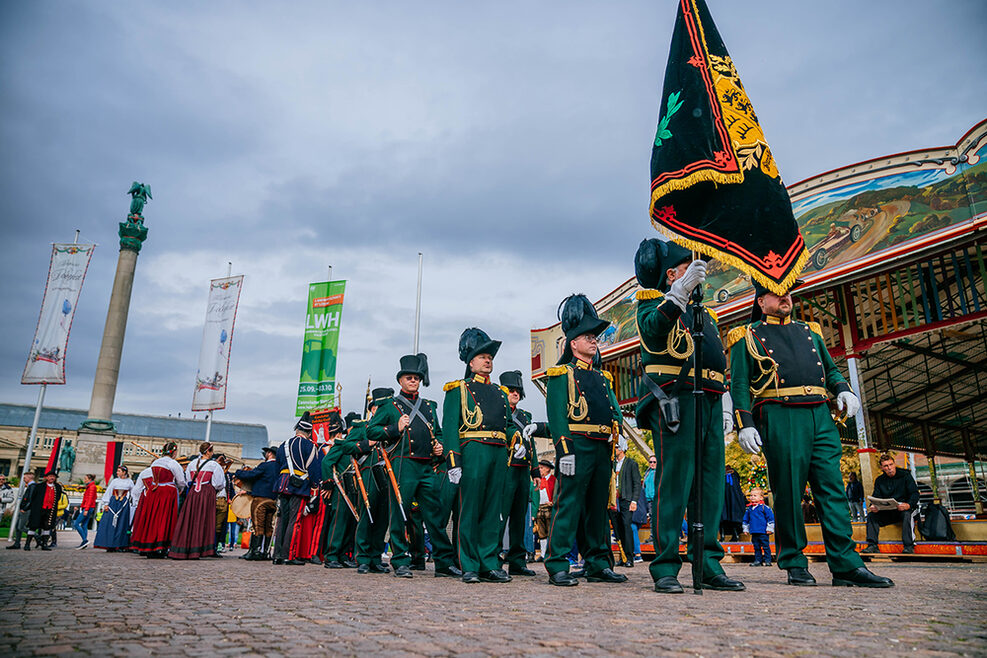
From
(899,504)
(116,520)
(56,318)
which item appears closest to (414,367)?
(899,504)

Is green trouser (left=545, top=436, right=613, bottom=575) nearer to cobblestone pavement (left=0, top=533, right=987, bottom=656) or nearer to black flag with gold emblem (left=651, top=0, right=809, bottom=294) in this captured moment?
cobblestone pavement (left=0, top=533, right=987, bottom=656)

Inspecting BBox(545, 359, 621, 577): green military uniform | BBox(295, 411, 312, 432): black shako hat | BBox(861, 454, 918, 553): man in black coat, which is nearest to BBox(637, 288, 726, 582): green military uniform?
BBox(545, 359, 621, 577): green military uniform

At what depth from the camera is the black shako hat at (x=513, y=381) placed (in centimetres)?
900

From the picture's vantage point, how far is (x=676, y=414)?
176 inches

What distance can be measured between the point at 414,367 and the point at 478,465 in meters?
2.03

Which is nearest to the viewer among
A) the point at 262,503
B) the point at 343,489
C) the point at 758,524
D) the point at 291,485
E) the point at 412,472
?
the point at 412,472

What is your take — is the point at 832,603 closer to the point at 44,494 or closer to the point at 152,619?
the point at 152,619

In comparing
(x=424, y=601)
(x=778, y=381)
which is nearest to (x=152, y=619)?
(x=424, y=601)

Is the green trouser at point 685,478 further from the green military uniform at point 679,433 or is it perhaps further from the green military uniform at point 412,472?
the green military uniform at point 412,472

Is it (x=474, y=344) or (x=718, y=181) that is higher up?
(x=718, y=181)

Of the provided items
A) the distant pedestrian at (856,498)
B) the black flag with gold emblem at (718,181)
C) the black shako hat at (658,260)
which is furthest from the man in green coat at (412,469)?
the distant pedestrian at (856,498)

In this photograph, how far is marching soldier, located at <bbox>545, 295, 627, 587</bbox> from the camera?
5.34 metres

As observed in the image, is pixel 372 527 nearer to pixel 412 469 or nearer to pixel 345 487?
pixel 412 469

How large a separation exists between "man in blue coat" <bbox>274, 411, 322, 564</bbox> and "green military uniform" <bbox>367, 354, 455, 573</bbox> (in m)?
3.37
